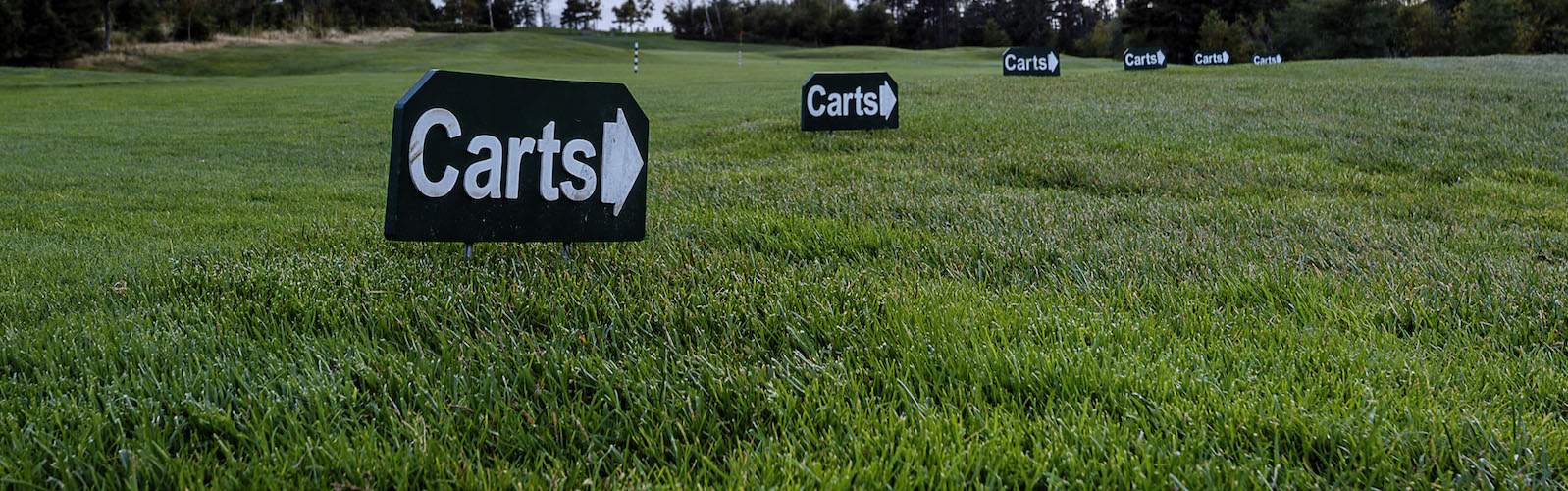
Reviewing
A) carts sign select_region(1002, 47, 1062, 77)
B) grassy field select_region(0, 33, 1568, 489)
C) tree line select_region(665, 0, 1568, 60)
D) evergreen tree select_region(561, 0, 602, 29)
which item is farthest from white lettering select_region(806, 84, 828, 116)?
evergreen tree select_region(561, 0, 602, 29)

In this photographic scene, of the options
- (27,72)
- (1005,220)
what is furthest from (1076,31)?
(1005,220)

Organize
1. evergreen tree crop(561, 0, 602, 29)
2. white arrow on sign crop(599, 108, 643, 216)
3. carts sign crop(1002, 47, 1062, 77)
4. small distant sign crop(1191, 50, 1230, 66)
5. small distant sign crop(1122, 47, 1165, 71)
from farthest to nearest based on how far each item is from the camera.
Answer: evergreen tree crop(561, 0, 602, 29) < small distant sign crop(1191, 50, 1230, 66) < small distant sign crop(1122, 47, 1165, 71) < carts sign crop(1002, 47, 1062, 77) < white arrow on sign crop(599, 108, 643, 216)

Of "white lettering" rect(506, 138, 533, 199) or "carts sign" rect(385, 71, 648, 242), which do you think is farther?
"white lettering" rect(506, 138, 533, 199)

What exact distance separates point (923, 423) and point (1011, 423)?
196 millimetres

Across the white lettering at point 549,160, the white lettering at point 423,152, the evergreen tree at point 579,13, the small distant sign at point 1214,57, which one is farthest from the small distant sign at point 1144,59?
the evergreen tree at point 579,13

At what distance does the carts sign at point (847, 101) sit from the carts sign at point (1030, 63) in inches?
561

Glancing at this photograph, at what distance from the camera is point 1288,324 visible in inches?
101

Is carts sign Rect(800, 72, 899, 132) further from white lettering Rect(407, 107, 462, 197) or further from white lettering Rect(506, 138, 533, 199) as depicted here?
white lettering Rect(407, 107, 462, 197)

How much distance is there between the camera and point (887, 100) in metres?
9.23

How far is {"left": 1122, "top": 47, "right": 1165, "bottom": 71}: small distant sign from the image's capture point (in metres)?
29.1

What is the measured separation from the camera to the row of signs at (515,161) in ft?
10.1

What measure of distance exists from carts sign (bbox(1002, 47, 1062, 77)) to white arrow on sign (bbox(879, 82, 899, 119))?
14163mm

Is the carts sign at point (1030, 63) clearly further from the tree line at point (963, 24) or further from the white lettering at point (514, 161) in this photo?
the tree line at point (963, 24)

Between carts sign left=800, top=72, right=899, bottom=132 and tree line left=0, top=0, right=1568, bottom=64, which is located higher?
tree line left=0, top=0, right=1568, bottom=64
